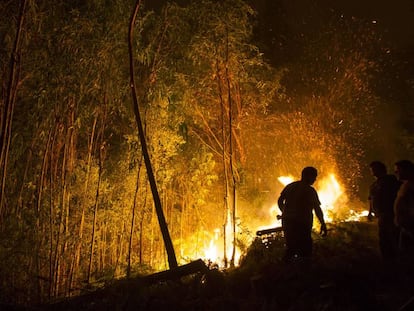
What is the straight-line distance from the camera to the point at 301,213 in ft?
15.5

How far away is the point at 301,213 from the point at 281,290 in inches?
37.3

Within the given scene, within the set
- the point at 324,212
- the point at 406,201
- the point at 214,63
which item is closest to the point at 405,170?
the point at 406,201

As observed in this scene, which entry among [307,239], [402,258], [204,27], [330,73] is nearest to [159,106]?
[204,27]

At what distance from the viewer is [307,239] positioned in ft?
15.7

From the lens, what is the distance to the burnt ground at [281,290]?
375cm

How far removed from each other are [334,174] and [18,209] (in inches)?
379

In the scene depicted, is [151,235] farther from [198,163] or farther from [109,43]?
[109,43]

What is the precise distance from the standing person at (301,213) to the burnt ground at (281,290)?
24 centimetres

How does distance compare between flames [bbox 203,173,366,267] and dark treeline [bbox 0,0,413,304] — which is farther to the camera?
flames [bbox 203,173,366,267]

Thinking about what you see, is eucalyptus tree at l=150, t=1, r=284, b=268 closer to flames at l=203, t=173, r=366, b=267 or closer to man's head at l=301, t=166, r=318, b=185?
flames at l=203, t=173, r=366, b=267

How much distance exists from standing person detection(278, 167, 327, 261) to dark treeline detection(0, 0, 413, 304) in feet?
11.8

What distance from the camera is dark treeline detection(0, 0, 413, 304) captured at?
6605mm

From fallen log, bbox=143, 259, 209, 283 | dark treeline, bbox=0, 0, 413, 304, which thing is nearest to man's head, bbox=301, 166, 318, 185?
fallen log, bbox=143, 259, 209, 283

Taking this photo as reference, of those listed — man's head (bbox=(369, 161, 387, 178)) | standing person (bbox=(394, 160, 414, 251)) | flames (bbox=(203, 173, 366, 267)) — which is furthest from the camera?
flames (bbox=(203, 173, 366, 267))
